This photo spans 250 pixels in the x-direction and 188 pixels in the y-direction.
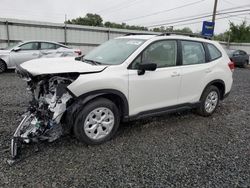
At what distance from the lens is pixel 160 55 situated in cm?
393

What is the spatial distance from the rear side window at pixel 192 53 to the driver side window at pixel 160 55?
0.77ft

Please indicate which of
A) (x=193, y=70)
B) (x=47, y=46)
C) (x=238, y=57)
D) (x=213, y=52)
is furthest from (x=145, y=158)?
(x=238, y=57)

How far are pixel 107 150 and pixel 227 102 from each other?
434cm

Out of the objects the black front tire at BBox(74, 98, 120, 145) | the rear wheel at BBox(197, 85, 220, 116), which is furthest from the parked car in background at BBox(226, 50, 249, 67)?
the black front tire at BBox(74, 98, 120, 145)

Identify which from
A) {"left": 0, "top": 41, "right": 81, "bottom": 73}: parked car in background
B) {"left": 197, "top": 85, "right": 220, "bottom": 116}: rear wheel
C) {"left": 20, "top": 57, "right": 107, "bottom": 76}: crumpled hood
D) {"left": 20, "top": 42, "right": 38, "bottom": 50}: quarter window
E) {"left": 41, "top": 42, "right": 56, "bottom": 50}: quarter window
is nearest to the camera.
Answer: {"left": 20, "top": 57, "right": 107, "bottom": 76}: crumpled hood

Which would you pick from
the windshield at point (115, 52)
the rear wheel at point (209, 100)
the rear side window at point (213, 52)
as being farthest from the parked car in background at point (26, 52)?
the rear wheel at point (209, 100)

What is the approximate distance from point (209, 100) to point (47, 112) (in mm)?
3408

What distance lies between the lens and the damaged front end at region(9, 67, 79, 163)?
3.08m

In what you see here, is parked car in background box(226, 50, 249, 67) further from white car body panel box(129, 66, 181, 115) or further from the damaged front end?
the damaged front end

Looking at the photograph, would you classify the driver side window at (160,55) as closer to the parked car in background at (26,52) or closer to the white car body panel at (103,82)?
the white car body panel at (103,82)

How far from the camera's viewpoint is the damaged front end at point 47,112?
121 inches

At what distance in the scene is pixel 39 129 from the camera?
313 cm

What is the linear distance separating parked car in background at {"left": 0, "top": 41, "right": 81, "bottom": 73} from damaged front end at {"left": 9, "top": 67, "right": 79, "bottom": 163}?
6.75 m

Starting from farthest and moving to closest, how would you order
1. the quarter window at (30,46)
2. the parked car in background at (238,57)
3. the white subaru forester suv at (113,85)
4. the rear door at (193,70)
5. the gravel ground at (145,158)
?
1. the parked car in background at (238,57)
2. the quarter window at (30,46)
3. the rear door at (193,70)
4. the white subaru forester suv at (113,85)
5. the gravel ground at (145,158)
